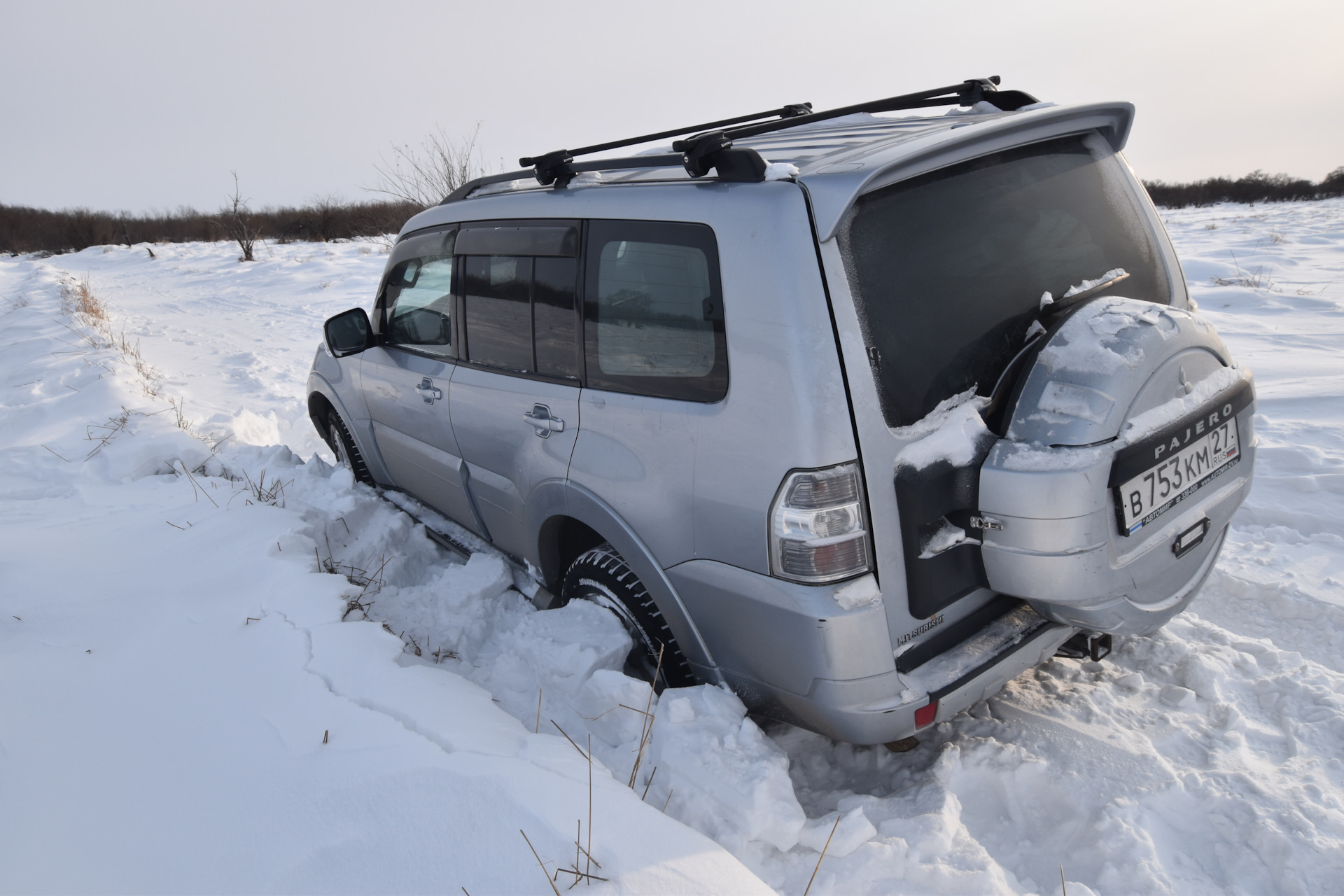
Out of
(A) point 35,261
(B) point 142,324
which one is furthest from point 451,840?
(A) point 35,261

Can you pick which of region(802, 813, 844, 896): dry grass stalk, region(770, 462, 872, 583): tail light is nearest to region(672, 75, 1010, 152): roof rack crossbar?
region(770, 462, 872, 583): tail light

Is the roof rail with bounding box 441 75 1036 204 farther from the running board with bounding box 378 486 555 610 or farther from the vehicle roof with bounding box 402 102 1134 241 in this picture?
the running board with bounding box 378 486 555 610

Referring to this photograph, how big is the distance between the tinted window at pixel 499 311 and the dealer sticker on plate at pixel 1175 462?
192cm

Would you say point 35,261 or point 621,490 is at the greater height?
point 35,261

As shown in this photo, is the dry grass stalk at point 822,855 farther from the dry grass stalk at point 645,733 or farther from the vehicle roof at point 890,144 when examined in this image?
the vehicle roof at point 890,144

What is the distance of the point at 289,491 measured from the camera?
415 centimetres

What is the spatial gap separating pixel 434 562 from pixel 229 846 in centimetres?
211

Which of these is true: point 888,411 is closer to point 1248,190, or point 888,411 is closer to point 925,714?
point 925,714

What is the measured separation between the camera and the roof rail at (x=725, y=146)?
2.01m

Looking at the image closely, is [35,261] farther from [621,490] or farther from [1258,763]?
[1258,763]

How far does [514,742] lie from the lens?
2.11 meters

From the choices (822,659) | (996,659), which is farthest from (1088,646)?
(822,659)

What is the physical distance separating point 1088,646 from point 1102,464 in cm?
86

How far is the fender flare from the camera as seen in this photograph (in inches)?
91.3
